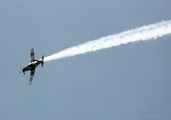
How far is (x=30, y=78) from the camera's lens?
10188cm

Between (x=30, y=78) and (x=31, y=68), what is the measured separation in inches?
101

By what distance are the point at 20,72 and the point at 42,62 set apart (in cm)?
460

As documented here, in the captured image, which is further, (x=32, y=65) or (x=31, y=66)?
(x=31, y=66)

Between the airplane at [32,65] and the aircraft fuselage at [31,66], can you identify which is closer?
the airplane at [32,65]

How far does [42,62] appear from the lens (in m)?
98.0

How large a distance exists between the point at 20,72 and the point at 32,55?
12.8ft

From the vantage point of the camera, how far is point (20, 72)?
99.4m

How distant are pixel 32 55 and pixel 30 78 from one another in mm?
4335

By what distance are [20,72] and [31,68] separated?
7.03 feet

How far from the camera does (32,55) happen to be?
10081 centimetres

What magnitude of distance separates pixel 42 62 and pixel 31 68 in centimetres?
320

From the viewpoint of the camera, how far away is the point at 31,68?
10012 cm

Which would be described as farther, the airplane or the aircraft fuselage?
the aircraft fuselage
